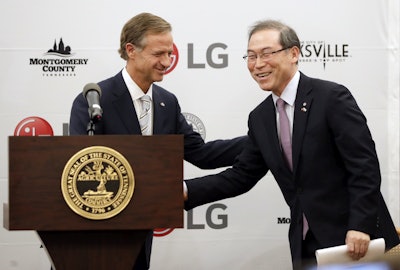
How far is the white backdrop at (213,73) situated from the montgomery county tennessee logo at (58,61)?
0.05ft

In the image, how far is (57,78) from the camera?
480 centimetres

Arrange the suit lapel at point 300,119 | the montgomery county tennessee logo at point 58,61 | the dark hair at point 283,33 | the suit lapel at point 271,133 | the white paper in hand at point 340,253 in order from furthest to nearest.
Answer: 1. the montgomery county tennessee logo at point 58,61
2. the dark hair at point 283,33
3. the suit lapel at point 271,133
4. the suit lapel at point 300,119
5. the white paper in hand at point 340,253

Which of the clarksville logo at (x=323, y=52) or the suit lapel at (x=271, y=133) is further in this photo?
the clarksville logo at (x=323, y=52)

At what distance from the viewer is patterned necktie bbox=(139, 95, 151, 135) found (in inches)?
151

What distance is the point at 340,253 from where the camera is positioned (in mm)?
3215

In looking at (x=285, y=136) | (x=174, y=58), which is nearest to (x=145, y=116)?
(x=285, y=136)

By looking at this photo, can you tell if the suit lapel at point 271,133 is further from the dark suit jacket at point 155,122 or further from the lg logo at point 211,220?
the lg logo at point 211,220

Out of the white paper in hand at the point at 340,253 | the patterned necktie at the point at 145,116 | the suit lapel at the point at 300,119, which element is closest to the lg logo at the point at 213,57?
the patterned necktie at the point at 145,116

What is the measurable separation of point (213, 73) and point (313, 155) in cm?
160

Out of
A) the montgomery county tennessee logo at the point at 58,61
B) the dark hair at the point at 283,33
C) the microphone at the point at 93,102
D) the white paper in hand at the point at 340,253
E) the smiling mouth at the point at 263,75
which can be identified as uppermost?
the dark hair at the point at 283,33

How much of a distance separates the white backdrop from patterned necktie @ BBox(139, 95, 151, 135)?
90cm

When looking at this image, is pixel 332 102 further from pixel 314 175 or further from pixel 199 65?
pixel 199 65

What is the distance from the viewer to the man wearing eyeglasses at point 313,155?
3309 mm

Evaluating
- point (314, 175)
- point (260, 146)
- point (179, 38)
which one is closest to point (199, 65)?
point (179, 38)
